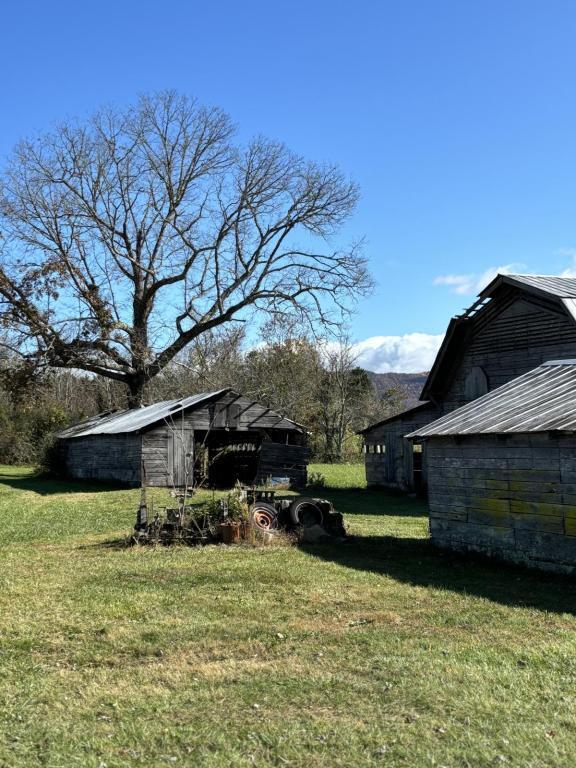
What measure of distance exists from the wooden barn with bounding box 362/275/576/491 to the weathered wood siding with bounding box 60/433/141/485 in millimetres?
Answer: 11311

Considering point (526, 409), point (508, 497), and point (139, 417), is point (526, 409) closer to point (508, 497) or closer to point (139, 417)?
point (508, 497)

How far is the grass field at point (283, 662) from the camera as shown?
5199mm

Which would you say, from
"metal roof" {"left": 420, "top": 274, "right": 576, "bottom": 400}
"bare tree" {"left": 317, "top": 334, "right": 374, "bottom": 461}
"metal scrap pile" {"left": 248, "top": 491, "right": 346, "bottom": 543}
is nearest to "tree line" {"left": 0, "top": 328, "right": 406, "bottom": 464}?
"bare tree" {"left": 317, "top": 334, "right": 374, "bottom": 461}

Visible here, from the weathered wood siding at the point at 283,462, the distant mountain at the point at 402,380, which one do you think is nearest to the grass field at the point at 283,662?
the weathered wood siding at the point at 283,462

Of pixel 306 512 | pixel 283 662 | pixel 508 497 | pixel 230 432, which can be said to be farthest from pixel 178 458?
pixel 283 662

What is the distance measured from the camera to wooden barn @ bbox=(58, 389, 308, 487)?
29.7 meters

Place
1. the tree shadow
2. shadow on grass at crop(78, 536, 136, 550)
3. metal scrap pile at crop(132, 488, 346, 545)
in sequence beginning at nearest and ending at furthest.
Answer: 1. shadow on grass at crop(78, 536, 136, 550)
2. metal scrap pile at crop(132, 488, 346, 545)
3. the tree shadow

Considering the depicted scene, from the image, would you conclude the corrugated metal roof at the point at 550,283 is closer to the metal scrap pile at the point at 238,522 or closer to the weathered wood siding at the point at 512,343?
the weathered wood siding at the point at 512,343

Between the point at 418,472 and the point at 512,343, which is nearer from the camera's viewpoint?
the point at 512,343

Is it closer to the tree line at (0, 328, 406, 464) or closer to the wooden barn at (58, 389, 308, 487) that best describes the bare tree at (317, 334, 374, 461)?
the tree line at (0, 328, 406, 464)

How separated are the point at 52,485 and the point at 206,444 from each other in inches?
307

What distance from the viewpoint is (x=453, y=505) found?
14039 mm

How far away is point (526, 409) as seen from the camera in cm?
1326

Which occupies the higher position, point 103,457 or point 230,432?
point 230,432
